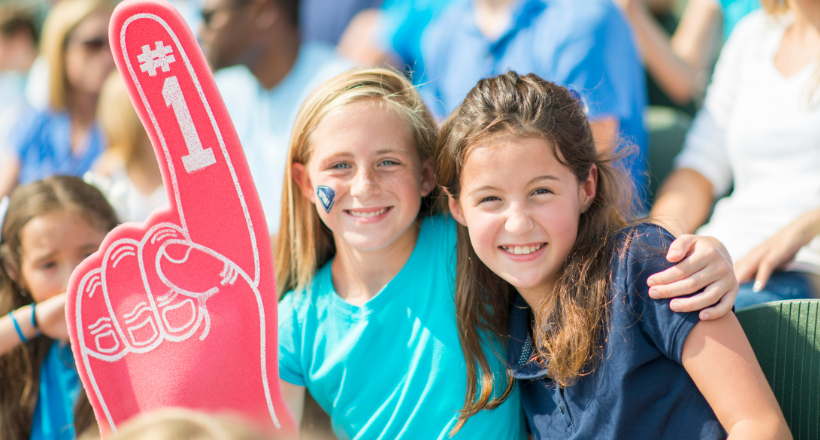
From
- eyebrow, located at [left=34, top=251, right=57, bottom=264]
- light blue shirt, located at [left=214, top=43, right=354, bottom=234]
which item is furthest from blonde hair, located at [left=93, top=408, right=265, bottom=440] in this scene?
light blue shirt, located at [left=214, top=43, right=354, bottom=234]

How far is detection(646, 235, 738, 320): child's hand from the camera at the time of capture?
990 mm

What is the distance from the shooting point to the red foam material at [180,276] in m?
1.03

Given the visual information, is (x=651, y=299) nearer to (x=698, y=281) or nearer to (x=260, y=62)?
(x=698, y=281)

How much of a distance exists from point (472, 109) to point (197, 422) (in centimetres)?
75

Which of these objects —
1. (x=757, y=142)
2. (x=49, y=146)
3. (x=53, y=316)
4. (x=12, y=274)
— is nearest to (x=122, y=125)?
(x=49, y=146)

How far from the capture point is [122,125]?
2611mm

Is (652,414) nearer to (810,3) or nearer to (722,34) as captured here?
(810,3)

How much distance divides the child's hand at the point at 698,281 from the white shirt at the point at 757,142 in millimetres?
521

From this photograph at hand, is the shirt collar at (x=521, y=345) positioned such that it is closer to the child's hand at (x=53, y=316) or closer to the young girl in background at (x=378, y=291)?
the young girl in background at (x=378, y=291)

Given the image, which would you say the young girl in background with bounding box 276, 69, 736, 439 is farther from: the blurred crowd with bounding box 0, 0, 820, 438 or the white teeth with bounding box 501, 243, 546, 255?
the blurred crowd with bounding box 0, 0, 820, 438

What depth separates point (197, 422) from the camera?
59 centimetres

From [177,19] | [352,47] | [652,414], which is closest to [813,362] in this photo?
[652,414]

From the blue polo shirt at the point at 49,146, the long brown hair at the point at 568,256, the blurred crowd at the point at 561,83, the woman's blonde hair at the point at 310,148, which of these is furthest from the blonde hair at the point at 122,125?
the long brown hair at the point at 568,256

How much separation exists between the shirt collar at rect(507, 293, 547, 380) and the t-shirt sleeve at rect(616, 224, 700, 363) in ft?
0.66
